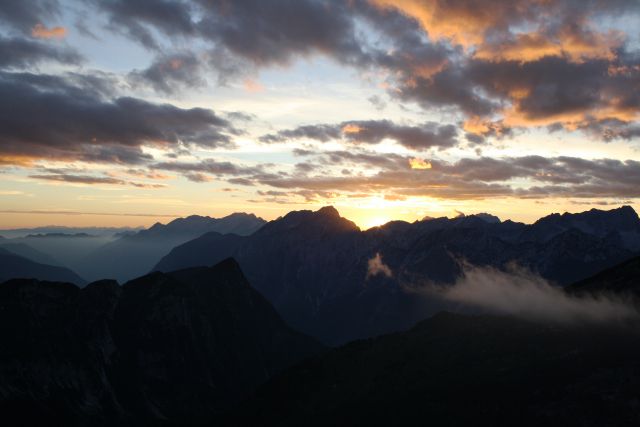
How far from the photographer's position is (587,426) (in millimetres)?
199875

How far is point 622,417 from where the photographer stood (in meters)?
197

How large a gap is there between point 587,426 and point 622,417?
12.7m
